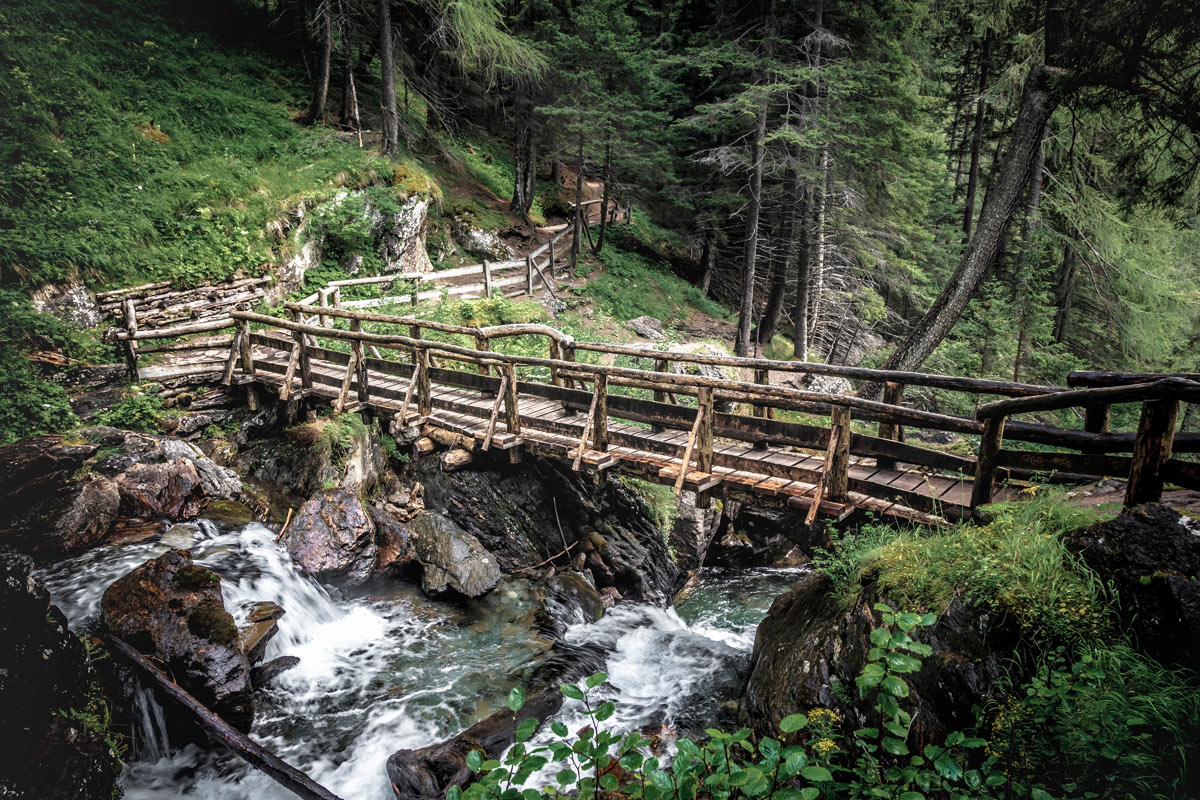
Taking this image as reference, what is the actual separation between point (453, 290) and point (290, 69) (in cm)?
1177

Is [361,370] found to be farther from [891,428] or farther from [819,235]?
[819,235]

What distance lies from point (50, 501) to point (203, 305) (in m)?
6.59

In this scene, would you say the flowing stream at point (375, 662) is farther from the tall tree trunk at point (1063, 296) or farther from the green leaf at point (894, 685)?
the tall tree trunk at point (1063, 296)

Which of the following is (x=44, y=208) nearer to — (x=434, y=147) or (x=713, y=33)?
(x=434, y=147)

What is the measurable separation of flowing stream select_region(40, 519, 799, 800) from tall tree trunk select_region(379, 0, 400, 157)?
47.0ft

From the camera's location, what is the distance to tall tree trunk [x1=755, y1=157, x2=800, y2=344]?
1838 cm

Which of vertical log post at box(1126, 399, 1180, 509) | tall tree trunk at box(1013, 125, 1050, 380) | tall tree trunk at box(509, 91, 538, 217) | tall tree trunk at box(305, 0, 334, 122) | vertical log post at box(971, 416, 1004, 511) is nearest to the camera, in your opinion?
vertical log post at box(1126, 399, 1180, 509)

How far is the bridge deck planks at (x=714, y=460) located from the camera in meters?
5.86

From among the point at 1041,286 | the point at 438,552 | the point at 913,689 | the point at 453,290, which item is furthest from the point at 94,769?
the point at 1041,286

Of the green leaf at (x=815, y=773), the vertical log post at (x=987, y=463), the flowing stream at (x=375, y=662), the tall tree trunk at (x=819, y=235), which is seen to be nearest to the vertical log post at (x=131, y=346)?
the flowing stream at (x=375, y=662)

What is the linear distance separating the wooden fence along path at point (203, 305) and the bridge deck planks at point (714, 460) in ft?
5.77

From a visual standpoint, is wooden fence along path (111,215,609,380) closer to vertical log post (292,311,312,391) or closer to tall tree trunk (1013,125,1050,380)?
vertical log post (292,311,312,391)

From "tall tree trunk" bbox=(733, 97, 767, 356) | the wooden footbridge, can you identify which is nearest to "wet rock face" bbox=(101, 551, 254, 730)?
the wooden footbridge

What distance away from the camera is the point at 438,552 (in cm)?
918
